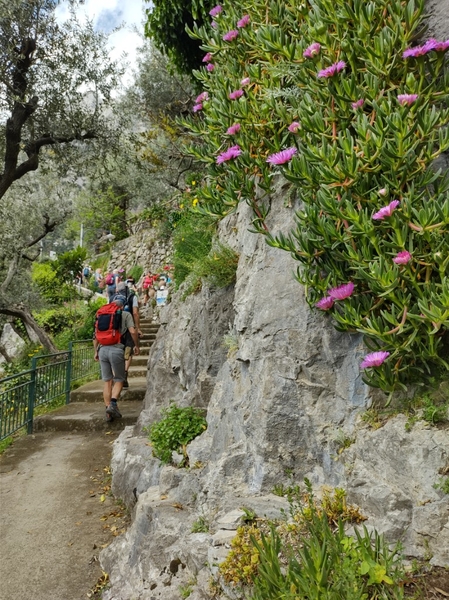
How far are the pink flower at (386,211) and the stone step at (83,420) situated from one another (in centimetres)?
619

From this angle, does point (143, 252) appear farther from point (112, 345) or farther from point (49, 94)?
point (112, 345)

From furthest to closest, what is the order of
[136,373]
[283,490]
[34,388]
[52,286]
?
[52,286], [136,373], [34,388], [283,490]

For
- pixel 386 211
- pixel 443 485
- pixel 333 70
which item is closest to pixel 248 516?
pixel 443 485

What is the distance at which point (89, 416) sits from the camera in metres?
8.07

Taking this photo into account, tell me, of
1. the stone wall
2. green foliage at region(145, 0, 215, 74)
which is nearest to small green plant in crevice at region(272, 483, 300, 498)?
green foliage at region(145, 0, 215, 74)

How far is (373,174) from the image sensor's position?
2.87 meters

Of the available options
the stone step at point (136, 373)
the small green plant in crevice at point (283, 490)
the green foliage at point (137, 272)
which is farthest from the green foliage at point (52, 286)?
the small green plant in crevice at point (283, 490)

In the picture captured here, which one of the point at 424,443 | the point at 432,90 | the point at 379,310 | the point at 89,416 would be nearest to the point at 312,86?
the point at 432,90

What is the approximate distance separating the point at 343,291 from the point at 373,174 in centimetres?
76

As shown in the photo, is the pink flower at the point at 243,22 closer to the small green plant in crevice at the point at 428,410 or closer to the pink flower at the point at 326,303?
the pink flower at the point at 326,303

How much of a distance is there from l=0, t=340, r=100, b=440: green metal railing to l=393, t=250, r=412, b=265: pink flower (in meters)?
6.43

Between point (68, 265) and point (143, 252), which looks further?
point (143, 252)

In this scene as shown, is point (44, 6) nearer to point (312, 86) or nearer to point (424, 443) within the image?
point (312, 86)

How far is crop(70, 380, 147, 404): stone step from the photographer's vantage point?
9.04m
